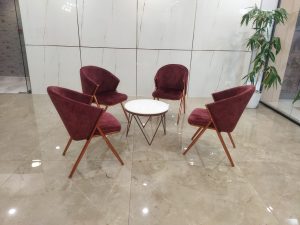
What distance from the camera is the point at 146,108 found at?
3.05 m

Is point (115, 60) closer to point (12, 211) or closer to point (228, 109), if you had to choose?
point (228, 109)

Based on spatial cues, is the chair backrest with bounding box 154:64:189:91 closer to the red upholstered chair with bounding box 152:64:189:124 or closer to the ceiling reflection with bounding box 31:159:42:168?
the red upholstered chair with bounding box 152:64:189:124

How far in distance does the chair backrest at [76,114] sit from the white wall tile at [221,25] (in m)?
3.49

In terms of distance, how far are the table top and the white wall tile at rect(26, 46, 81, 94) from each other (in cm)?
250

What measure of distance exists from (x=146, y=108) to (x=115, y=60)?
239 cm

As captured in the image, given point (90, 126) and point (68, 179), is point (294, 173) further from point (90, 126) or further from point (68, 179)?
point (68, 179)

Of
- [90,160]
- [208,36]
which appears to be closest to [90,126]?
[90,160]

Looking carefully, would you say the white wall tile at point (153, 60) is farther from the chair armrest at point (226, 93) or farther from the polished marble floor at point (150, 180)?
Answer: the chair armrest at point (226, 93)

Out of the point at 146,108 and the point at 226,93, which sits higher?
the point at 226,93

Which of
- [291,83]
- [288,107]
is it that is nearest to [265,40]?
[291,83]

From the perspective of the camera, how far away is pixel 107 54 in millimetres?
5000

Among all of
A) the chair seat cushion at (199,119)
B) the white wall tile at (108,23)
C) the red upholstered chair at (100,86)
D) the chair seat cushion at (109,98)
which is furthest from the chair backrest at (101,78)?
the chair seat cushion at (199,119)

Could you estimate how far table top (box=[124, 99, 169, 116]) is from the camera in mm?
2904

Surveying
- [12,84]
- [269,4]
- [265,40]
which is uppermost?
[269,4]
